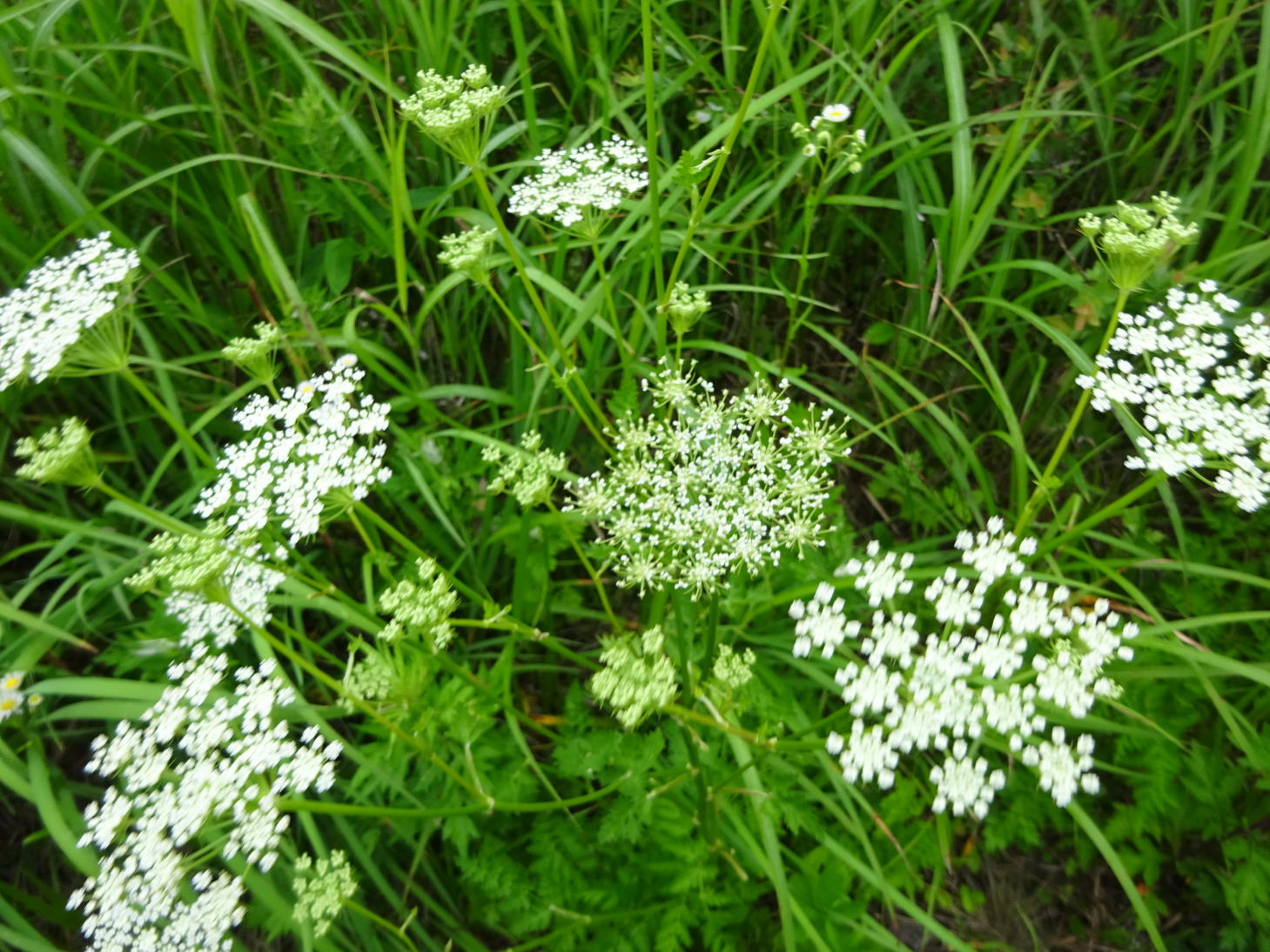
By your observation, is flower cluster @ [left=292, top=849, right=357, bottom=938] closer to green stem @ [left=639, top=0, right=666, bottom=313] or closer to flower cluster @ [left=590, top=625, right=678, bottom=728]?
flower cluster @ [left=590, top=625, right=678, bottom=728]

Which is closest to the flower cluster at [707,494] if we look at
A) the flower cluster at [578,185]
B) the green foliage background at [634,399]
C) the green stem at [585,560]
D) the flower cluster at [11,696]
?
the green stem at [585,560]

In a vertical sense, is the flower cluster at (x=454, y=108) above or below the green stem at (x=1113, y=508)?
above

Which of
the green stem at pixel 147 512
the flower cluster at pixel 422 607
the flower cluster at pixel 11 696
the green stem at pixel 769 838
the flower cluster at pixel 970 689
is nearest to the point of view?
the flower cluster at pixel 970 689

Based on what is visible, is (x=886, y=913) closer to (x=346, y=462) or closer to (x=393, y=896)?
(x=393, y=896)

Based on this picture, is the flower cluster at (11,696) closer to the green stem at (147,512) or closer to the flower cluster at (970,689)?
the green stem at (147,512)

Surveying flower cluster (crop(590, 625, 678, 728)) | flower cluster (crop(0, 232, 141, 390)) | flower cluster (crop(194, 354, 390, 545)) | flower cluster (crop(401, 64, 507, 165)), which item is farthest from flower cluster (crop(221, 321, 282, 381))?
flower cluster (crop(590, 625, 678, 728))

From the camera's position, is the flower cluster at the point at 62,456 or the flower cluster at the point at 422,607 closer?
the flower cluster at the point at 62,456
